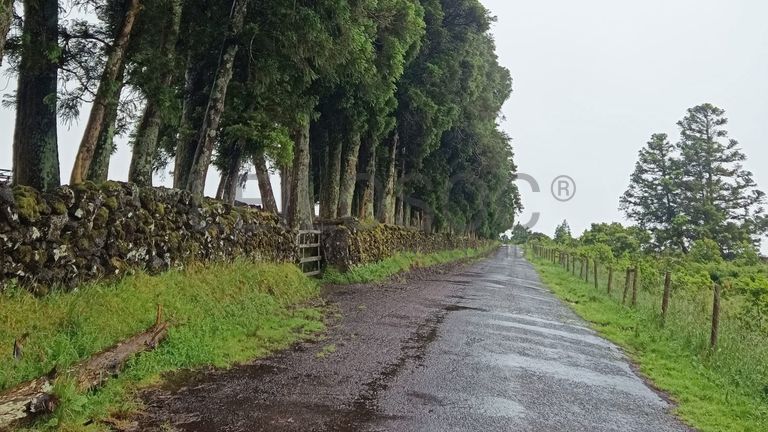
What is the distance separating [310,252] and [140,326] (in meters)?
10.5

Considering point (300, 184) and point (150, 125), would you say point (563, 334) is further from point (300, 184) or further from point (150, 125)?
point (300, 184)

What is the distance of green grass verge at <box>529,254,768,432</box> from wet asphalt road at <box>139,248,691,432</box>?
0.43 m

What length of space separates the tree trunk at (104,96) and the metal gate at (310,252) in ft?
23.5

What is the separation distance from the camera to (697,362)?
923 centimetres

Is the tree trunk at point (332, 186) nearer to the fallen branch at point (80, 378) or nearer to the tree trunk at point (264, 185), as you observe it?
the tree trunk at point (264, 185)

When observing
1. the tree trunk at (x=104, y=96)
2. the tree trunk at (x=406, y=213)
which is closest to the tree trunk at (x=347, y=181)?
the tree trunk at (x=104, y=96)

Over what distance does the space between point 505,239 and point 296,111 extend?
174 meters

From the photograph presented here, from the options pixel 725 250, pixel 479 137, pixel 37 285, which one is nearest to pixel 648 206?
pixel 725 250

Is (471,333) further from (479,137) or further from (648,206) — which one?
(648,206)

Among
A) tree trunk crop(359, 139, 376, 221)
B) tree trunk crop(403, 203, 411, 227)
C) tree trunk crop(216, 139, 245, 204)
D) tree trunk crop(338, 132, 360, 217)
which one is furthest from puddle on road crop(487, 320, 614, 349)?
tree trunk crop(403, 203, 411, 227)

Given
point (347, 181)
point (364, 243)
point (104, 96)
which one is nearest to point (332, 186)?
point (347, 181)

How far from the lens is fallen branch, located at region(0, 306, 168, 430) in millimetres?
4184

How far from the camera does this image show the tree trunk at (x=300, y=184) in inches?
677

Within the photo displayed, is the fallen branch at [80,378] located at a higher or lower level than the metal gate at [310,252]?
lower
